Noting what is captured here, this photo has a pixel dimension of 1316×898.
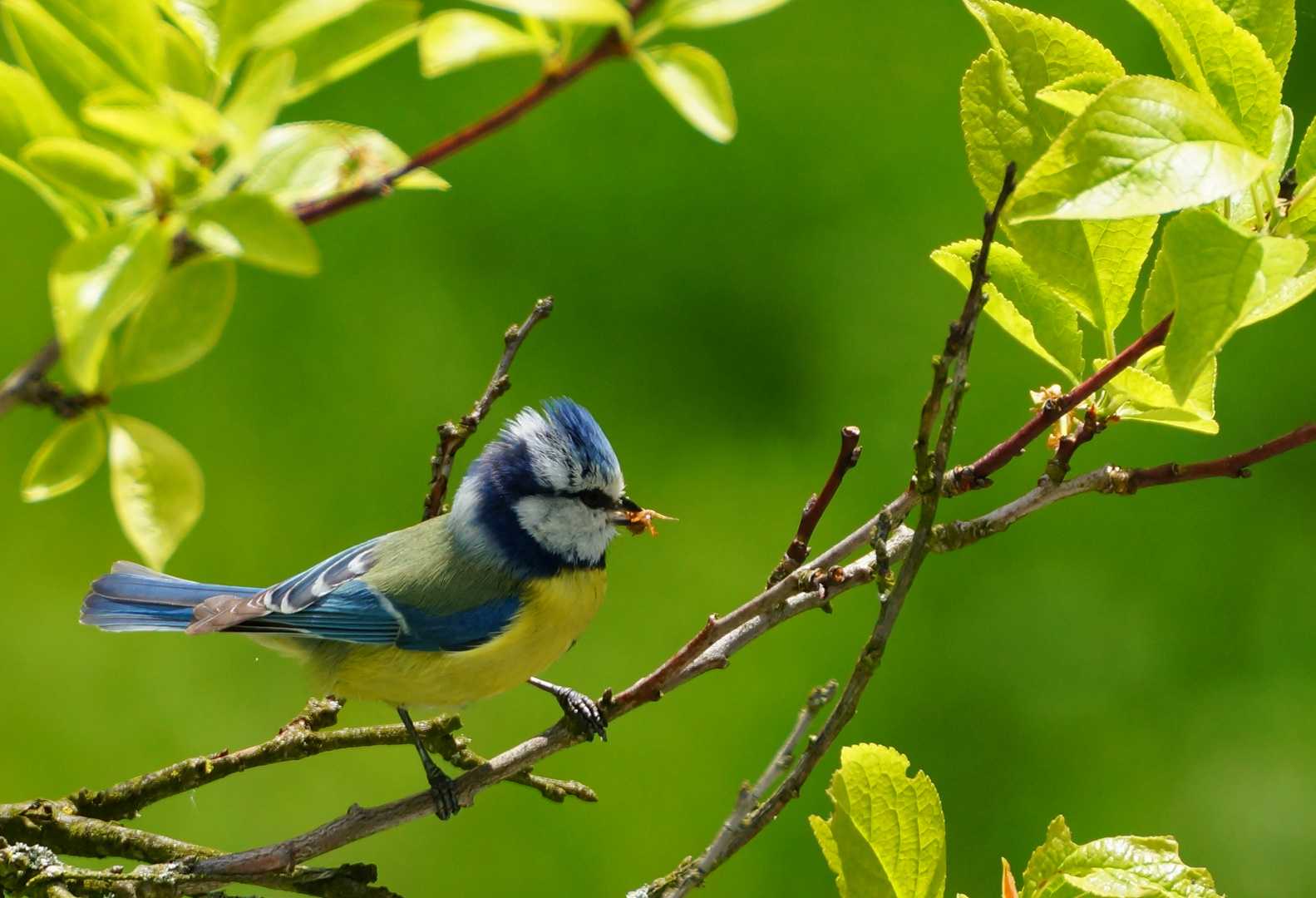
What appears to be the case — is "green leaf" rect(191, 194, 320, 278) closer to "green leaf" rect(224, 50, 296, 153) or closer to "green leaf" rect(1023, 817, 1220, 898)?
"green leaf" rect(224, 50, 296, 153)

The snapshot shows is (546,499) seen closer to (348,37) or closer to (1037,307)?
(1037,307)

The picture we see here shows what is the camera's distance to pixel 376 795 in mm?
1192

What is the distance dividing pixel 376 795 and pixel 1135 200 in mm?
1062

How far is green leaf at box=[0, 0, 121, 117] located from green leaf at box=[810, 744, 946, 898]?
0.31 meters

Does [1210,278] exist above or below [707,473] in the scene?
above

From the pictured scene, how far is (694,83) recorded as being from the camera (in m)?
0.24

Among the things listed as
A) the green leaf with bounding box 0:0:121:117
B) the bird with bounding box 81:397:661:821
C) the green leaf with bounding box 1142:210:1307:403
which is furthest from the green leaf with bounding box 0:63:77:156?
the bird with bounding box 81:397:661:821

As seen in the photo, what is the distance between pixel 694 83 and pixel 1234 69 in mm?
193

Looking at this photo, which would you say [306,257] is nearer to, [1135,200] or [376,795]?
[1135,200]

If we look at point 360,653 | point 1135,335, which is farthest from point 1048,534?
point 360,653

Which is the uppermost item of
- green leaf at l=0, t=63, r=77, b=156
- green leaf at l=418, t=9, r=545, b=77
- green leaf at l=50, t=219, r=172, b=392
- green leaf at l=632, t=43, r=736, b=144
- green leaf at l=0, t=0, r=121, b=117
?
green leaf at l=0, t=0, r=121, b=117

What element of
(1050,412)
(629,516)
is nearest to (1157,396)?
(1050,412)

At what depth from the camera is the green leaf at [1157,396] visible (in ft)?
1.23

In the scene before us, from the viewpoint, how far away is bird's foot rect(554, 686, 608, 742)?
56 cm
